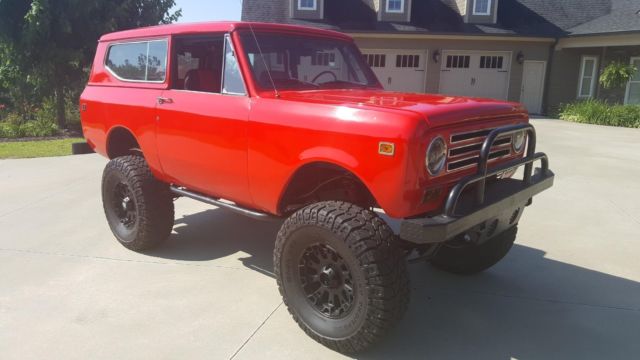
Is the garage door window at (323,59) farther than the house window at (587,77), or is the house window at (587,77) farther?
the house window at (587,77)

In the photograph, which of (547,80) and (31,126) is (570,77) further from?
(31,126)

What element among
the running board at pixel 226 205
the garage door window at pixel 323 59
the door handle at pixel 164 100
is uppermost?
the garage door window at pixel 323 59

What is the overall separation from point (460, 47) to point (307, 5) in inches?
246

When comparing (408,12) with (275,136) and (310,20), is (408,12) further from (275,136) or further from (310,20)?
(275,136)

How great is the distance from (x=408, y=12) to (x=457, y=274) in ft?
54.5

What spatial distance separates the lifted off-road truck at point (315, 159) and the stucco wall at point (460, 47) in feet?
49.6

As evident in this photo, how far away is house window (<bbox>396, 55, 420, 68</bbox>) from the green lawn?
1255cm

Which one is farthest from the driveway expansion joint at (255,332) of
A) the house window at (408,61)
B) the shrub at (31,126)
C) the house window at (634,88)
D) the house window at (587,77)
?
the house window at (587,77)

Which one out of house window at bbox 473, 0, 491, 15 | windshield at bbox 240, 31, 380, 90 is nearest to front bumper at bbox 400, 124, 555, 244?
windshield at bbox 240, 31, 380, 90

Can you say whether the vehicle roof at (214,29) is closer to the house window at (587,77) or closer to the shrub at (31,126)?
the shrub at (31,126)

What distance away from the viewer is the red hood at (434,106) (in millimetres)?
2656

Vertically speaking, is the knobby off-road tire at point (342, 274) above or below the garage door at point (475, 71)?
below

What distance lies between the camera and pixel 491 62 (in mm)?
18938

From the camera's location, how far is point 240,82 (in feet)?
11.2
